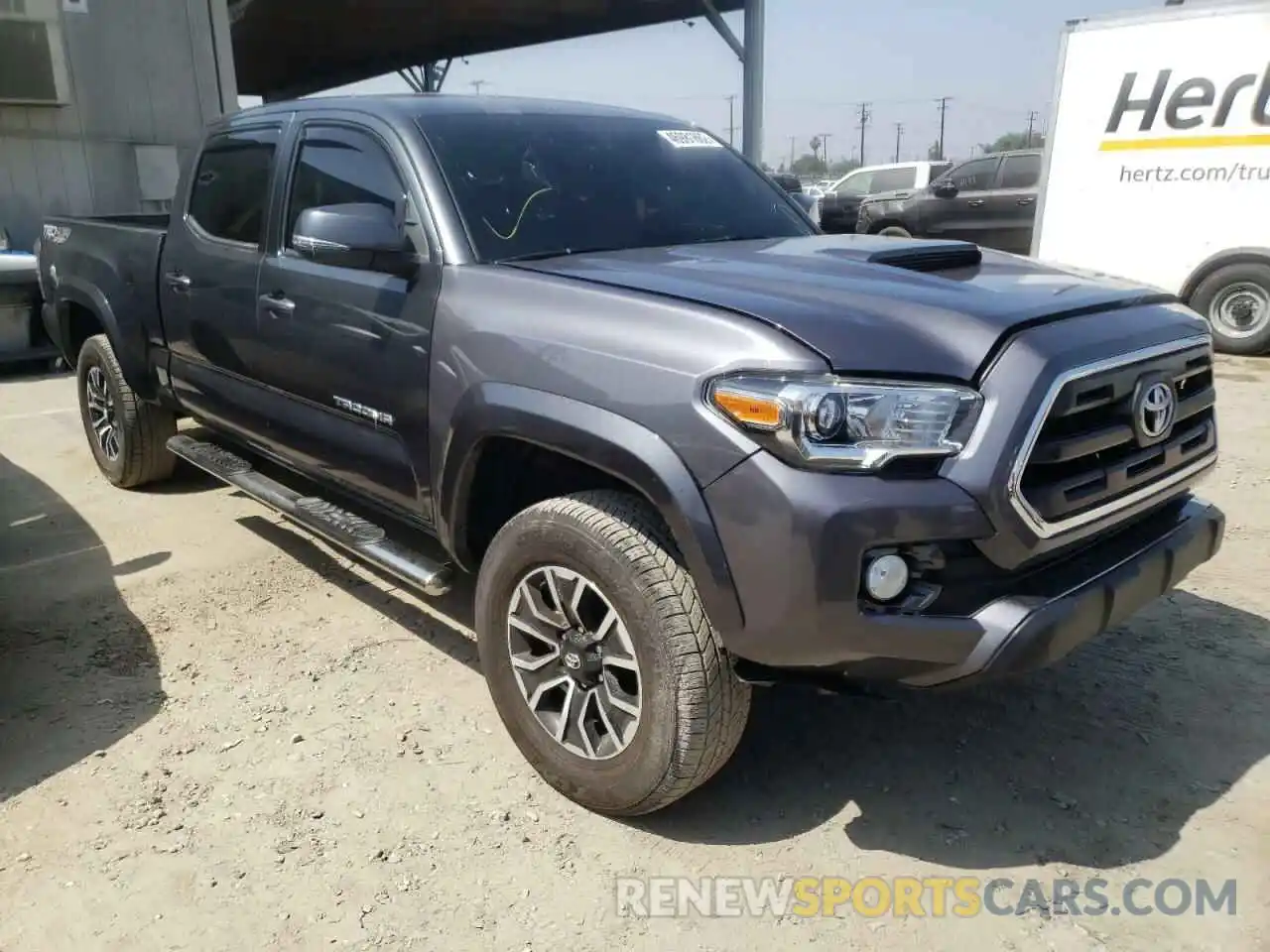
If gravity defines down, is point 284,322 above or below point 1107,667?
above

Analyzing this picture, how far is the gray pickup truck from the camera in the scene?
2182mm

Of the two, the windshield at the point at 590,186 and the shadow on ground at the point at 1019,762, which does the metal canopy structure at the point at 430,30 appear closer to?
the windshield at the point at 590,186

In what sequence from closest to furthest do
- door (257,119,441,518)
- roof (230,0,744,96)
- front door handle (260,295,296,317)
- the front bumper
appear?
1. the front bumper
2. door (257,119,441,518)
3. front door handle (260,295,296,317)
4. roof (230,0,744,96)

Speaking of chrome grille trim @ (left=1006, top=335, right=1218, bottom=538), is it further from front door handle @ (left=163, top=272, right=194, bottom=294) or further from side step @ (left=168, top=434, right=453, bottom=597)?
front door handle @ (left=163, top=272, right=194, bottom=294)

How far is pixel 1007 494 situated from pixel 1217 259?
8.27 m

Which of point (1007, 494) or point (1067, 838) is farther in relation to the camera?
point (1067, 838)

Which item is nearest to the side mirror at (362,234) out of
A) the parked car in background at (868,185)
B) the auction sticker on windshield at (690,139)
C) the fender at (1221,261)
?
Answer: the auction sticker on windshield at (690,139)

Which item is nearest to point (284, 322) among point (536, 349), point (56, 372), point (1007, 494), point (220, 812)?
point (536, 349)

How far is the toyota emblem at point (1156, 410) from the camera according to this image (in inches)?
97.9

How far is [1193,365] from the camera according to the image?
2764 mm

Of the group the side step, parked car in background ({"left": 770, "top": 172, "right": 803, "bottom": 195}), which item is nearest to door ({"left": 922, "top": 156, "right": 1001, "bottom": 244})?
parked car in background ({"left": 770, "top": 172, "right": 803, "bottom": 195})

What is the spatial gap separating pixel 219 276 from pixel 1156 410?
3425 mm

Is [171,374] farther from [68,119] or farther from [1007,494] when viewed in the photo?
[68,119]

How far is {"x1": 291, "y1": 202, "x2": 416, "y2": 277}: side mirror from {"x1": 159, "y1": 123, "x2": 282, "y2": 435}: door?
927 mm
